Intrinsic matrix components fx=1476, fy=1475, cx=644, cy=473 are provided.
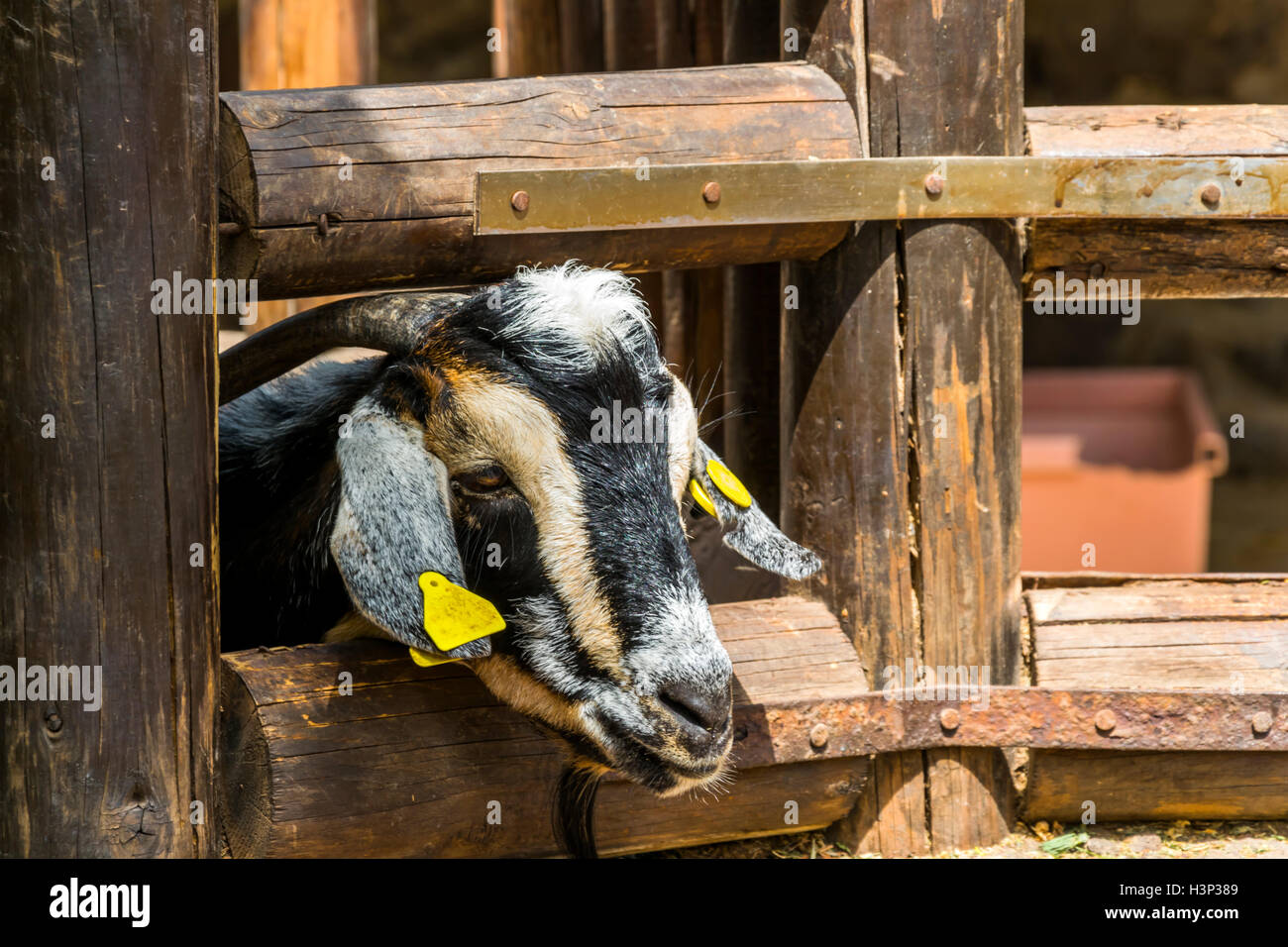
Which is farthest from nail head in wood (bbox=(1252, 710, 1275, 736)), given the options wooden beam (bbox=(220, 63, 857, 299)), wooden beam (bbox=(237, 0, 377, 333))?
wooden beam (bbox=(237, 0, 377, 333))

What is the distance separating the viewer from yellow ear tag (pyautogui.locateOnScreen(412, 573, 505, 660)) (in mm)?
2594

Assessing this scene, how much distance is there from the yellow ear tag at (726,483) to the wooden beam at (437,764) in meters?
0.40

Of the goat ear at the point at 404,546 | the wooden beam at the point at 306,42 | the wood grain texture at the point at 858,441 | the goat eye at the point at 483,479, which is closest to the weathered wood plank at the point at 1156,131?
the wood grain texture at the point at 858,441

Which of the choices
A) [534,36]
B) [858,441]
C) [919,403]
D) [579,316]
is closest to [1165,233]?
[919,403]

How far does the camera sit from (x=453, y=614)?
261 centimetres

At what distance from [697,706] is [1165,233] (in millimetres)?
1774

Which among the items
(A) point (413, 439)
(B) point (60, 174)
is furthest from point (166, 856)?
(B) point (60, 174)

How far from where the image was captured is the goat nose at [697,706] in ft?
8.46

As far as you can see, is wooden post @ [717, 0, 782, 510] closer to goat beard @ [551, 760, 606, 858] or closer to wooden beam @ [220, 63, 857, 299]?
wooden beam @ [220, 63, 857, 299]

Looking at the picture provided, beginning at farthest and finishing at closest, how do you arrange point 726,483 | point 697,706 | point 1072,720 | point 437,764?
point 1072,720 → point 726,483 → point 437,764 → point 697,706

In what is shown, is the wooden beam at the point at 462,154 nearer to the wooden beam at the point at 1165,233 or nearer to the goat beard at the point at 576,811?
the wooden beam at the point at 1165,233

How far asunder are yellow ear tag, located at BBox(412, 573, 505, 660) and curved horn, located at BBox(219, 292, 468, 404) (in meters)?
0.53

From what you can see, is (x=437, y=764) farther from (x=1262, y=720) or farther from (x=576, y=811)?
(x=1262, y=720)

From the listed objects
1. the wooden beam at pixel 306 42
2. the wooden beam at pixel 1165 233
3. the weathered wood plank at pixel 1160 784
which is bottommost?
the weathered wood plank at pixel 1160 784
